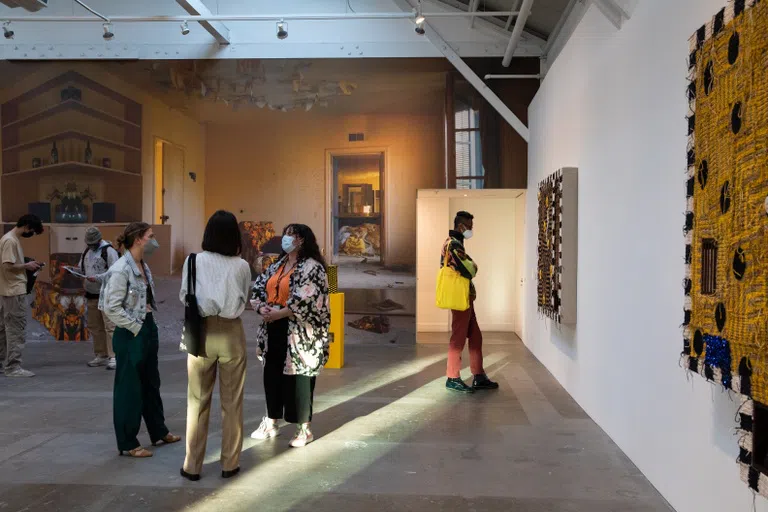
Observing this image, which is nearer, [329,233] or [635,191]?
[635,191]

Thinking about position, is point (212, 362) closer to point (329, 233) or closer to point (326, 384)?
point (326, 384)

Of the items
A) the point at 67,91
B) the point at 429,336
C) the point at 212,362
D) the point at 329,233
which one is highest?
the point at 67,91

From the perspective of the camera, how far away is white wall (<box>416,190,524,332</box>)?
34.4ft

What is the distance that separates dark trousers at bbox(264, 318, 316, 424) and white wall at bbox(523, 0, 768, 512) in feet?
7.00

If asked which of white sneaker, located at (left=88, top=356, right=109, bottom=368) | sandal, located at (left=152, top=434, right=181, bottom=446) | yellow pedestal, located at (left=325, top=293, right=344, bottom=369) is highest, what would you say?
yellow pedestal, located at (left=325, top=293, right=344, bottom=369)

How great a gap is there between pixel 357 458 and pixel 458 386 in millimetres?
2228

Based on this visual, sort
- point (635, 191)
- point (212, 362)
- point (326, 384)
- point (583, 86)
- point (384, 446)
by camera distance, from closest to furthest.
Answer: point (212, 362), point (635, 191), point (384, 446), point (583, 86), point (326, 384)

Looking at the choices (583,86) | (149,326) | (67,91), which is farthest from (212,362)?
(67,91)

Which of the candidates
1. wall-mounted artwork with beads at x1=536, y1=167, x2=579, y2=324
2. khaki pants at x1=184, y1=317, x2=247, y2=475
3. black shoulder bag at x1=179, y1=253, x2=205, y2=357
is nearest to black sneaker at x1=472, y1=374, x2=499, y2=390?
wall-mounted artwork with beads at x1=536, y1=167, x2=579, y2=324

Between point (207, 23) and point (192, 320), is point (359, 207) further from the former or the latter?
point (192, 320)

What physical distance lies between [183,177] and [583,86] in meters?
6.51

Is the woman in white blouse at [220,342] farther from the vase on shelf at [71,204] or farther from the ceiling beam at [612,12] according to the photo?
the vase on shelf at [71,204]

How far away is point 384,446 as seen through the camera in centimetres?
471

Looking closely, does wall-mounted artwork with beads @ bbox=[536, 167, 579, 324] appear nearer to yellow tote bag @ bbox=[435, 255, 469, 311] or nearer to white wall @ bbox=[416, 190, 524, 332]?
yellow tote bag @ bbox=[435, 255, 469, 311]
